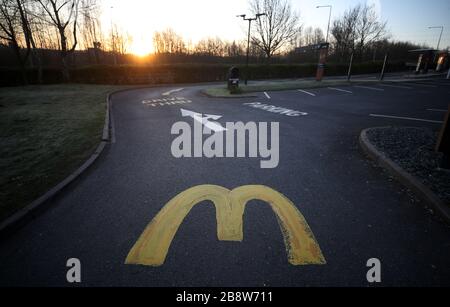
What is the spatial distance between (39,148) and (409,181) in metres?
8.70

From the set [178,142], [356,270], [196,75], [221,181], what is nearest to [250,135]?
[178,142]

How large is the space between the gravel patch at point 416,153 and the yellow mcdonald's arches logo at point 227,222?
2.39 m

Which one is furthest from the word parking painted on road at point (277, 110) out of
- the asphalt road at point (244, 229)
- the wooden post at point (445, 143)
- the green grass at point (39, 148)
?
the green grass at point (39, 148)

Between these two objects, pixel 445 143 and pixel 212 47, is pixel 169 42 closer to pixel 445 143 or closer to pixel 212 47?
pixel 212 47

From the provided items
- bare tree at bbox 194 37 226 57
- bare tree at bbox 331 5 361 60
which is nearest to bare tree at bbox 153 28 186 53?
bare tree at bbox 194 37 226 57

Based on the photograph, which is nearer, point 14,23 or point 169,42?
point 14,23

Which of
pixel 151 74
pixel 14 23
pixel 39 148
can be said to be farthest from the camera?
pixel 151 74

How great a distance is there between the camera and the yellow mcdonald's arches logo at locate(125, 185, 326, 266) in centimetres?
260

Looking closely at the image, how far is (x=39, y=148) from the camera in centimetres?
593

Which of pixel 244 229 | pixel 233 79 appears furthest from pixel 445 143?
pixel 233 79

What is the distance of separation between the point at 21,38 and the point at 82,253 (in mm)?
36465

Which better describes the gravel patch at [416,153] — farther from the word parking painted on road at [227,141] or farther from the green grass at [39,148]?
the green grass at [39,148]

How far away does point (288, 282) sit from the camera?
2271 millimetres

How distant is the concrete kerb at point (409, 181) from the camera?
125 inches
